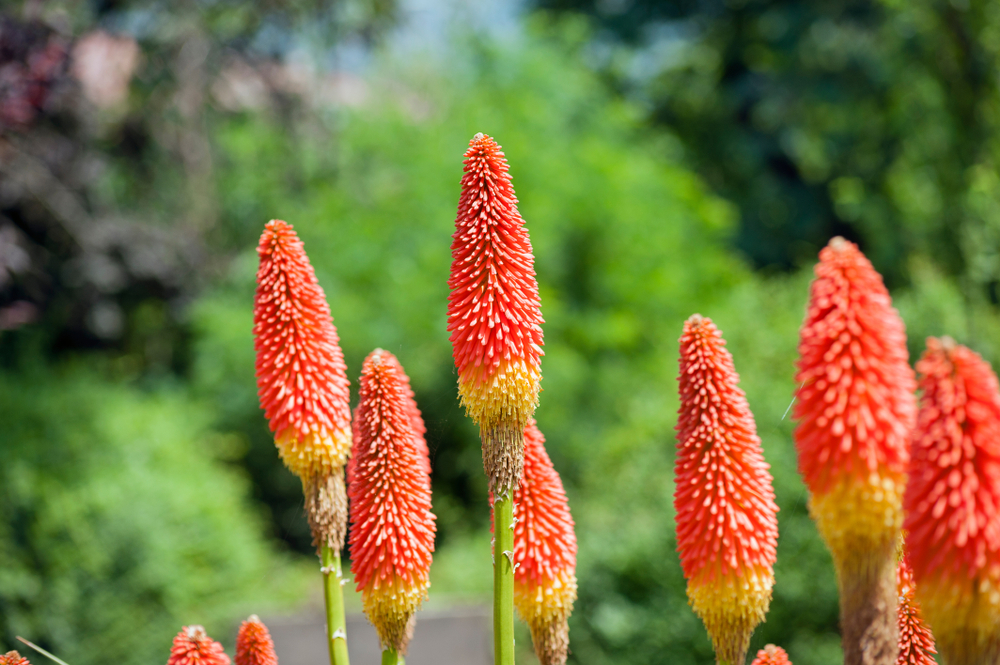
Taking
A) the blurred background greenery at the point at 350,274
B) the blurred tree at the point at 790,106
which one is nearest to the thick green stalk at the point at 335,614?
the blurred background greenery at the point at 350,274

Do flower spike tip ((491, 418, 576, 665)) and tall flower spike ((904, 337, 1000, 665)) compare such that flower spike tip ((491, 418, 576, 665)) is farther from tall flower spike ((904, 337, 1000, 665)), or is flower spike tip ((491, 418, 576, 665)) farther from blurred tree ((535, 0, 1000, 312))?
blurred tree ((535, 0, 1000, 312))

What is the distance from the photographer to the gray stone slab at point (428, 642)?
21.8 feet

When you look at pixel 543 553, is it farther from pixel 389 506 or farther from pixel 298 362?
pixel 298 362

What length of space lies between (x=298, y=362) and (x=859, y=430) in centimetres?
70

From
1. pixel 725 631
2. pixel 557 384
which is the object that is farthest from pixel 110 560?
pixel 725 631

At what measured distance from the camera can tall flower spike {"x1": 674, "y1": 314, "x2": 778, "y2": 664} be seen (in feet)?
3.19

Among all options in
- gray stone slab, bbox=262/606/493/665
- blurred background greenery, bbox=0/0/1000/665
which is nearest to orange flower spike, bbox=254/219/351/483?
blurred background greenery, bbox=0/0/1000/665

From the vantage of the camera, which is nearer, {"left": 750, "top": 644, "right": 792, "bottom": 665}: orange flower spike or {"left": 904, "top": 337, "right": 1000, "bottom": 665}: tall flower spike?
{"left": 904, "top": 337, "right": 1000, "bottom": 665}: tall flower spike

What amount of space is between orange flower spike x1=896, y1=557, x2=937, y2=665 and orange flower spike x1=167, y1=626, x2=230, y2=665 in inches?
30.4

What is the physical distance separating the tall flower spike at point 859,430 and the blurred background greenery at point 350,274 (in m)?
3.90

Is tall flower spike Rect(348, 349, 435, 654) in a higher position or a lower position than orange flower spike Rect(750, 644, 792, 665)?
higher

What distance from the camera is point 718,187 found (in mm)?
18266

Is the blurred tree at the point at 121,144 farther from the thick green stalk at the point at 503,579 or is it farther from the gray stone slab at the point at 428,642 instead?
the thick green stalk at the point at 503,579

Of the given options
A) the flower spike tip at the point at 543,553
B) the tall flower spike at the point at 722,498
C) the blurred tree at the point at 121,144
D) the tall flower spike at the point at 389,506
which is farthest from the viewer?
the blurred tree at the point at 121,144
